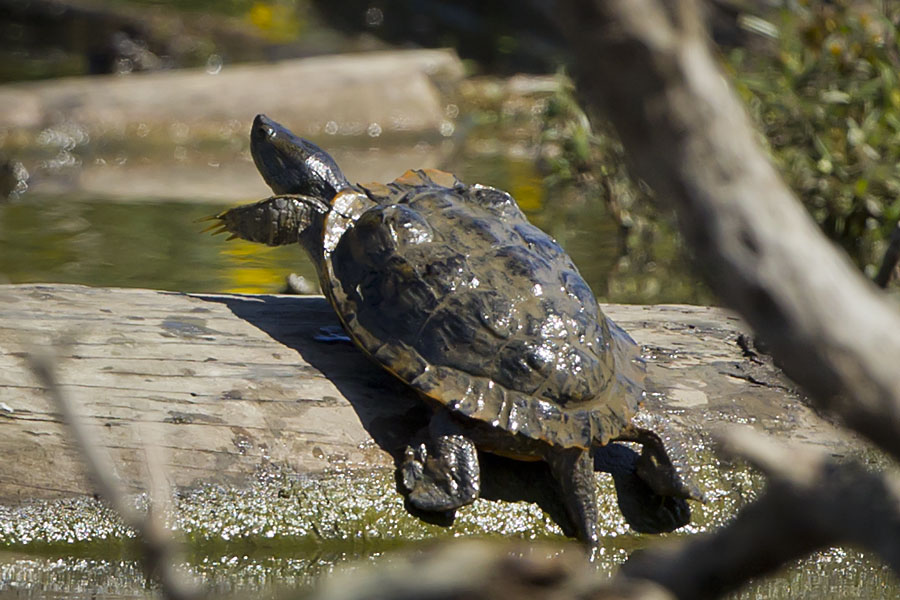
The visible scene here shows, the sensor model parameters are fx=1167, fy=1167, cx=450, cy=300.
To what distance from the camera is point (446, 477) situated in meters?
3.03

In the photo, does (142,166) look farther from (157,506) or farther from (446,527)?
(157,506)

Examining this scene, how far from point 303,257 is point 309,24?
8137 mm

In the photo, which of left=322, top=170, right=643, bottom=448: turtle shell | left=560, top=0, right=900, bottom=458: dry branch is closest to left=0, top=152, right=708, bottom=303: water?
left=322, top=170, right=643, bottom=448: turtle shell

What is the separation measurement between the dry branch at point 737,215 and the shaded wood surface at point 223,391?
213cm

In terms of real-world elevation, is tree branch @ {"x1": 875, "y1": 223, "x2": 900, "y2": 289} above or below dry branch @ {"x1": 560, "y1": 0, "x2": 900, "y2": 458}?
below

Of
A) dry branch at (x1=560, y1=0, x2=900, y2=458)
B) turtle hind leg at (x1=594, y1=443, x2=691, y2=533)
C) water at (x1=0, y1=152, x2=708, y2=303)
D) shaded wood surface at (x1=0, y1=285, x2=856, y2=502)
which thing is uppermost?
dry branch at (x1=560, y1=0, x2=900, y2=458)

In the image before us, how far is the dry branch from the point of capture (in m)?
1.05

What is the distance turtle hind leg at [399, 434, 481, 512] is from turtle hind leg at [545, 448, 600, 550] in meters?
0.22

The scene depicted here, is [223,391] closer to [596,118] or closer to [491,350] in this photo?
[491,350]

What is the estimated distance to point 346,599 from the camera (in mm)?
1202

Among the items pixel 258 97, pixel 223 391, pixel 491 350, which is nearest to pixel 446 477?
pixel 491 350

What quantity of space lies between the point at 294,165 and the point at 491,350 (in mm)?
1241

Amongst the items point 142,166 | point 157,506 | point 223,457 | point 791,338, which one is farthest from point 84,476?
point 142,166

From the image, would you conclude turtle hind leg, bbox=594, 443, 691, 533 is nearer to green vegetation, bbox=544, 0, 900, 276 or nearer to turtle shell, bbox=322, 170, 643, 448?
turtle shell, bbox=322, 170, 643, 448
